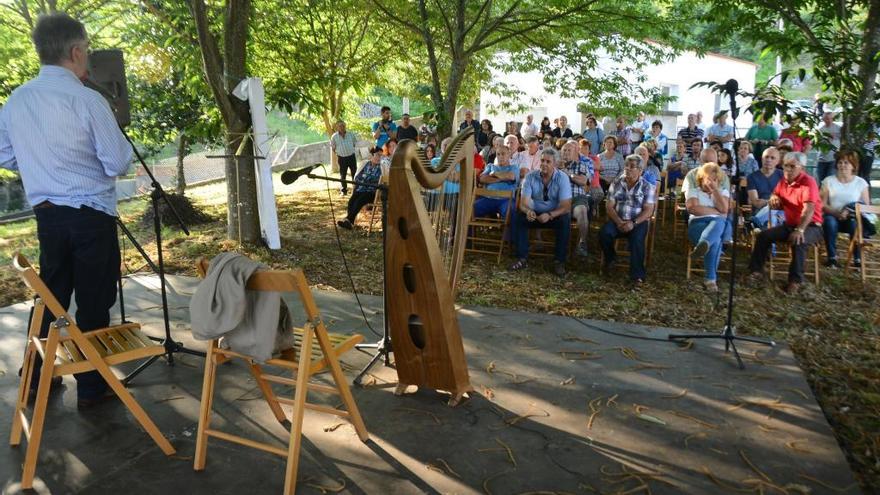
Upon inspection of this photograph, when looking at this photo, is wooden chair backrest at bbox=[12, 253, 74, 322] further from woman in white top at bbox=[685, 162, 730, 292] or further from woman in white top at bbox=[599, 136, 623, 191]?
woman in white top at bbox=[599, 136, 623, 191]

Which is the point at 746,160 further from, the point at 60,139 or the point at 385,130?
the point at 60,139

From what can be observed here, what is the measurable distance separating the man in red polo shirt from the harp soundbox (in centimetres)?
397

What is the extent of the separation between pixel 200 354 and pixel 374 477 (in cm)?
190

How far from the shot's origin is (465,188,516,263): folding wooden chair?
713 centimetres

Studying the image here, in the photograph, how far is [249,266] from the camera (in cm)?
262

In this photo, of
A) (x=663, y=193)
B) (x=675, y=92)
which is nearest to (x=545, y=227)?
(x=663, y=193)

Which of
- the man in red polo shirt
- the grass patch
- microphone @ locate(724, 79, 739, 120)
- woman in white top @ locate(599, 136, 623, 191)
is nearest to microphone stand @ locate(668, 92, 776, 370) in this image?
microphone @ locate(724, 79, 739, 120)

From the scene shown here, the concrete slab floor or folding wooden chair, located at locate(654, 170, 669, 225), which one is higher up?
folding wooden chair, located at locate(654, 170, 669, 225)

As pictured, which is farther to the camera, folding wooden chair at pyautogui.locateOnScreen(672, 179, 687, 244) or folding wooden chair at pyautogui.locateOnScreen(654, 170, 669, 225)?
folding wooden chair at pyautogui.locateOnScreen(654, 170, 669, 225)

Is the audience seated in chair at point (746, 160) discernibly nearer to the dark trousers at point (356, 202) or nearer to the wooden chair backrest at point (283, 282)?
the dark trousers at point (356, 202)

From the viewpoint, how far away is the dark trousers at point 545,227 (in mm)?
6621

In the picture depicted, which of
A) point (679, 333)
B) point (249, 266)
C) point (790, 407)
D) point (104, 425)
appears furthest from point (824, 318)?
point (104, 425)

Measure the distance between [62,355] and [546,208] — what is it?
4804 mm

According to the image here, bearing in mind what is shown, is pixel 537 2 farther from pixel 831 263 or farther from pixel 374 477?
pixel 374 477
